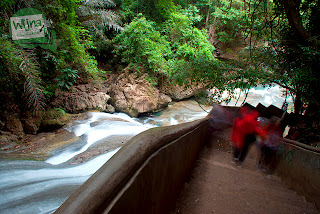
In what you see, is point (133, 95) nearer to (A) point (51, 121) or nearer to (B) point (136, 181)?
(A) point (51, 121)

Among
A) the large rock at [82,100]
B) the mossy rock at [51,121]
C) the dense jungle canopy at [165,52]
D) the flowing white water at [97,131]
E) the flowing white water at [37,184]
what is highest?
the dense jungle canopy at [165,52]

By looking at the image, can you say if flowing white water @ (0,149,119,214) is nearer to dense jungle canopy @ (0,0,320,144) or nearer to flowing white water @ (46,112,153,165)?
flowing white water @ (46,112,153,165)

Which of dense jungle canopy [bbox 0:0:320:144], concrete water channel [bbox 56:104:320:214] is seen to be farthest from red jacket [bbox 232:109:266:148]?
dense jungle canopy [bbox 0:0:320:144]

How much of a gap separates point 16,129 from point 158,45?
867cm

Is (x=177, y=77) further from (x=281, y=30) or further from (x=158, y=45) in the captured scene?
(x=158, y=45)

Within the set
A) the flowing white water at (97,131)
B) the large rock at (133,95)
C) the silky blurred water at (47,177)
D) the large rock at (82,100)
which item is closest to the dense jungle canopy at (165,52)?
the large rock at (82,100)

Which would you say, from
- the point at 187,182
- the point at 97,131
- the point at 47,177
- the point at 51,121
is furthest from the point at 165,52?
the point at 187,182

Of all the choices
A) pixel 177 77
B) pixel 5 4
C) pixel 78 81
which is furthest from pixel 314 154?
pixel 78 81

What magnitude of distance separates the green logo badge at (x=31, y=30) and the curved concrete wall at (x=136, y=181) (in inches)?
224

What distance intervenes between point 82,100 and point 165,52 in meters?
6.23

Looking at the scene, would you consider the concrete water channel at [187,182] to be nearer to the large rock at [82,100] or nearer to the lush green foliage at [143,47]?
the large rock at [82,100]

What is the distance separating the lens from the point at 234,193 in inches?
96.3

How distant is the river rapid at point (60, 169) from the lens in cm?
231

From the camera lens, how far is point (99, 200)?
77cm
